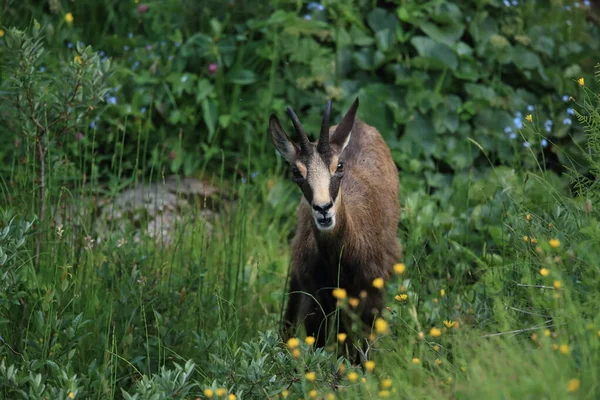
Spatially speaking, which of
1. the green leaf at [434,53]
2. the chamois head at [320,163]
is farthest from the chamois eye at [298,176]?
the green leaf at [434,53]

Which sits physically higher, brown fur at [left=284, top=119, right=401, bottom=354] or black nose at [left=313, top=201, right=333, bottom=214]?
black nose at [left=313, top=201, right=333, bottom=214]

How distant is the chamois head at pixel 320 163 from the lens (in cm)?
465

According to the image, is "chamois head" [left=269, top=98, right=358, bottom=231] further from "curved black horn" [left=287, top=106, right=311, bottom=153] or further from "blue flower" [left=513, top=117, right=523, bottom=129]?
"blue flower" [left=513, top=117, right=523, bottom=129]

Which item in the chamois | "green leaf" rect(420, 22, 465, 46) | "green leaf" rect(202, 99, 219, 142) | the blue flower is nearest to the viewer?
the chamois

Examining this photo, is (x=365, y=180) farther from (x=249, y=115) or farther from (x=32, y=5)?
(x=32, y=5)

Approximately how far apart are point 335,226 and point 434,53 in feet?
9.43

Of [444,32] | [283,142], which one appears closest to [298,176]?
[283,142]

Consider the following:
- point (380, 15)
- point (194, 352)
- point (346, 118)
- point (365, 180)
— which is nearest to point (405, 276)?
point (365, 180)

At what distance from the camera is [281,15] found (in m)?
7.18

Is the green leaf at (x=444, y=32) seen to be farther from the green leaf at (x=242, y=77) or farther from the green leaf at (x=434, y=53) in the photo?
the green leaf at (x=242, y=77)

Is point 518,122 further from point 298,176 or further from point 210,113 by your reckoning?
point 298,176

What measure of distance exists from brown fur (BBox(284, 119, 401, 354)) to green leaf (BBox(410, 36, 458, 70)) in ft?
5.99

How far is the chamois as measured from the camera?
478cm

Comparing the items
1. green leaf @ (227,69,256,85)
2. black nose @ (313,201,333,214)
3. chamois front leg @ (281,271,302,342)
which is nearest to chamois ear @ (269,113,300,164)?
black nose @ (313,201,333,214)
